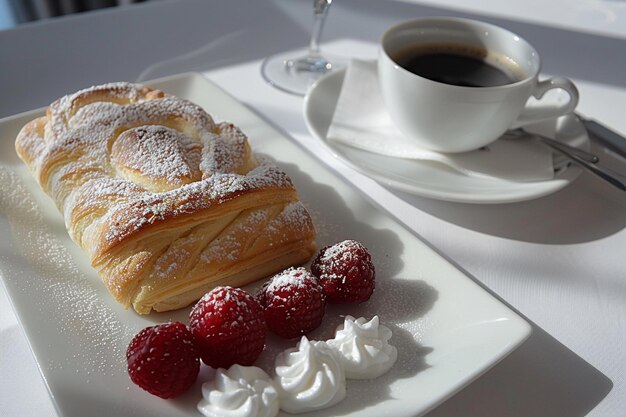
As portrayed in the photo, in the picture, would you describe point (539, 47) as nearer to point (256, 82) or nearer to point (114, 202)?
point (256, 82)

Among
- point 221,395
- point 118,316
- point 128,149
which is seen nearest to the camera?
point 221,395

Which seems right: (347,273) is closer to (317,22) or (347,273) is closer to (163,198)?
(163,198)

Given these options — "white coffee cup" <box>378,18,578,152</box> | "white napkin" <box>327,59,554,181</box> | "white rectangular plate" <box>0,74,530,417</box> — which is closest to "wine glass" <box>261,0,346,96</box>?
"white napkin" <box>327,59,554,181</box>

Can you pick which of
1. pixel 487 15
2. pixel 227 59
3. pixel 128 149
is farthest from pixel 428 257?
pixel 487 15

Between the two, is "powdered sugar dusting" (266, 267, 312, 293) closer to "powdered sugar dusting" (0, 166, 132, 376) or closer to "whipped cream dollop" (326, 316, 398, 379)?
"whipped cream dollop" (326, 316, 398, 379)

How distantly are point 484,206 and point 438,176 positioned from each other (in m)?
0.10

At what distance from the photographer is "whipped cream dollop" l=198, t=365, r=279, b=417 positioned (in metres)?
0.67

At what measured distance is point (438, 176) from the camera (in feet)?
3.70

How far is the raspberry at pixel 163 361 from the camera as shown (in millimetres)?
674

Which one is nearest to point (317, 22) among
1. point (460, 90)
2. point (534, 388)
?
point (460, 90)

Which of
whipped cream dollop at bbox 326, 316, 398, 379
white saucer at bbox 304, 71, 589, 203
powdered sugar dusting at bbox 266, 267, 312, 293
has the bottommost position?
whipped cream dollop at bbox 326, 316, 398, 379

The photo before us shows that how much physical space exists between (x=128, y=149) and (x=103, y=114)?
0.38ft

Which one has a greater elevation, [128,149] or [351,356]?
[128,149]

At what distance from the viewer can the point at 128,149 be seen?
0.92m
